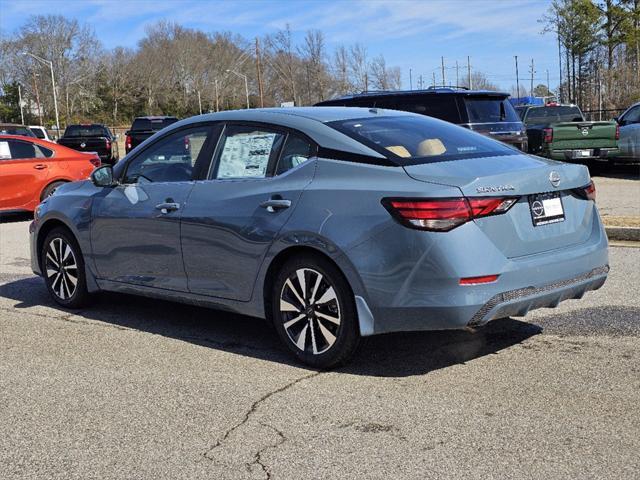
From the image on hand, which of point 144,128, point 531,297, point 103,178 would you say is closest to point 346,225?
point 531,297

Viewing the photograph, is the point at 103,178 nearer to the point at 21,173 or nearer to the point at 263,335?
the point at 263,335

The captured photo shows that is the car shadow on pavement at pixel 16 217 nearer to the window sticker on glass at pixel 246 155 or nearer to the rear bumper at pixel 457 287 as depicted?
the window sticker on glass at pixel 246 155

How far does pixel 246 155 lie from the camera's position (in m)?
5.59

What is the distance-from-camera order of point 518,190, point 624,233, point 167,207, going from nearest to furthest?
point 518,190 < point 167,207 < point 624,233

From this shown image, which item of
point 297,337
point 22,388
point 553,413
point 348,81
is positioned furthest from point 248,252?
point 348,81

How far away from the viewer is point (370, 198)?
4.70 m

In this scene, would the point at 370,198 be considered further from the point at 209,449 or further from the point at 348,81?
the point at 348,81

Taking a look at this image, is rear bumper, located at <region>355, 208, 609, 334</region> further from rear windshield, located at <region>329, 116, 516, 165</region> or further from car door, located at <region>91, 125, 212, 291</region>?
car door, located at <region>91, 125, 212, 291</region>

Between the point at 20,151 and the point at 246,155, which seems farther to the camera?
the point at 20,151

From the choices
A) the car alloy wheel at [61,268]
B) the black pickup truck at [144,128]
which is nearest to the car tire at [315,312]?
the car alloy wheel at [61,268]

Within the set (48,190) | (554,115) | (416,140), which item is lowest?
(48,190)

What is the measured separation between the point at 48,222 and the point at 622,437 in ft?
16.9

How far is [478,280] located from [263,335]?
2.08m

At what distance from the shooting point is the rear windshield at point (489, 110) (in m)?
13.2
